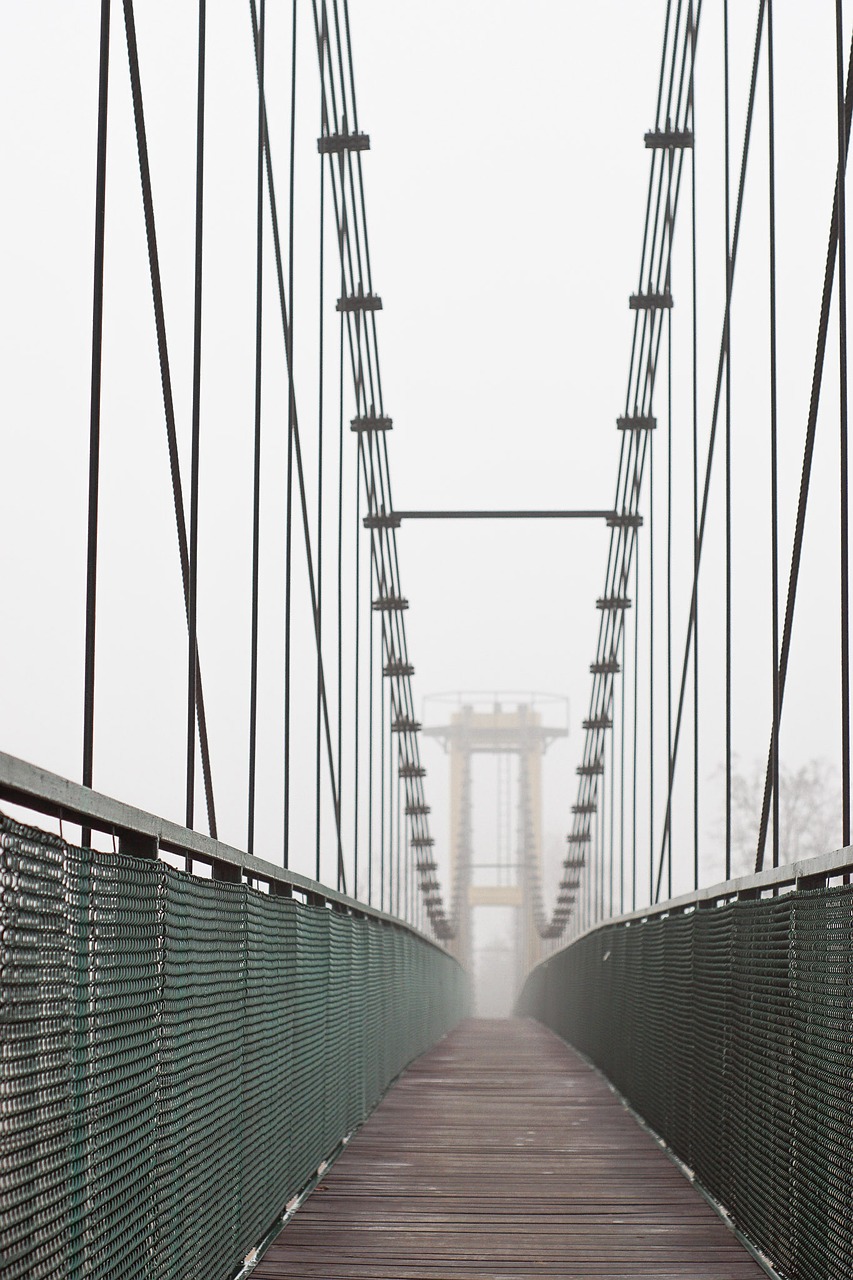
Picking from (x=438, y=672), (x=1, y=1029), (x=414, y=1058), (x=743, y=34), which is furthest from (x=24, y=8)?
(x=438, y=672)

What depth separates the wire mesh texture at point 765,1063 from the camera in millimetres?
2992

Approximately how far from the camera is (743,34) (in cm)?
2725

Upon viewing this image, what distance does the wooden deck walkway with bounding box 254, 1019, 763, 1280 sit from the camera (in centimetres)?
382

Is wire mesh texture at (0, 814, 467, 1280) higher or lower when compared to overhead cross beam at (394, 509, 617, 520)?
A: lower

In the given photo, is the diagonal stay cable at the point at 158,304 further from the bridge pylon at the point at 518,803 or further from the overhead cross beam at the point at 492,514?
the bridge pylon at the point at 518,803

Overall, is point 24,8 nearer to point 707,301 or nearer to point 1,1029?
point 707,301

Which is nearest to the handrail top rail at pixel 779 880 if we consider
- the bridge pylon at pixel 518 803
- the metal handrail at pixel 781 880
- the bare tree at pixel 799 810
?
the metal handrail at pixel 781 880

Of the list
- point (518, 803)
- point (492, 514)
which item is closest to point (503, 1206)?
point (492, 514)

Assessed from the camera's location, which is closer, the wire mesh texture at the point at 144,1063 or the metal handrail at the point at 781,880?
the wire mesh texture at the point at 144,1063

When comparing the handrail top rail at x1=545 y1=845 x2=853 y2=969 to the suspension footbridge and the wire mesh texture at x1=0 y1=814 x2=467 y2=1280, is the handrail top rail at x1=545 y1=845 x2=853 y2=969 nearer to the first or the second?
the suspension footbridge

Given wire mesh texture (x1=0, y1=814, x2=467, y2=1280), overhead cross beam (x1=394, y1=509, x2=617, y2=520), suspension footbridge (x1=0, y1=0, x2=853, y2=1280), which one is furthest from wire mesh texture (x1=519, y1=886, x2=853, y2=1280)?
overhead cross beam (x1=394, y1=509, x2=617, y2=520)

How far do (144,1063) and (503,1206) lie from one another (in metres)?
2.24

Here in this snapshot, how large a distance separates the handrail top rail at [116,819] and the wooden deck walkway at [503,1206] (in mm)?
811

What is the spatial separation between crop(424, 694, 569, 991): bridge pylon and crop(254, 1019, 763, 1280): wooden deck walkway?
40797 mm
